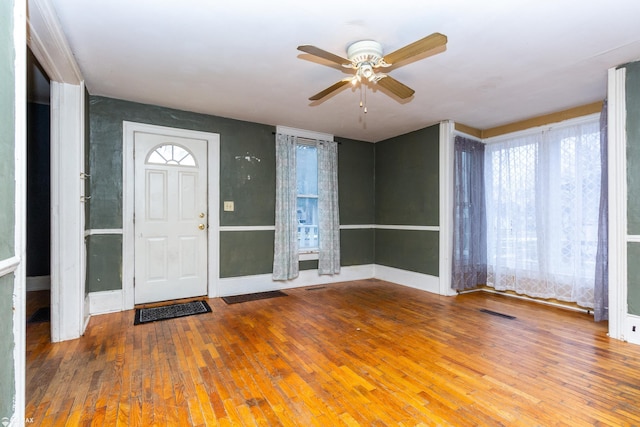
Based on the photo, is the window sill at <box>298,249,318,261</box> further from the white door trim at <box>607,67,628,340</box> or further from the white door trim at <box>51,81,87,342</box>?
the white door trim at <box>607,67,628,340</box>

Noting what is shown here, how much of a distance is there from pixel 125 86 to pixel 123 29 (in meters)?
1.18

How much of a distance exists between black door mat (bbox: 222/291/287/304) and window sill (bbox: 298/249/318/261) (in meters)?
0.66

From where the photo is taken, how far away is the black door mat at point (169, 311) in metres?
3.34

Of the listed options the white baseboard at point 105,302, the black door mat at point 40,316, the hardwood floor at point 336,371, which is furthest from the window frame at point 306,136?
the black door mat at point 40,316

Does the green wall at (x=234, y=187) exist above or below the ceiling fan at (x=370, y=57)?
below

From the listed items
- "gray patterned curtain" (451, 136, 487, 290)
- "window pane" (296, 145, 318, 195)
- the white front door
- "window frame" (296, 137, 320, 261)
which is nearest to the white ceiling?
the white front door

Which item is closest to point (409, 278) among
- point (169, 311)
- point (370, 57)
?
point (169, 311)

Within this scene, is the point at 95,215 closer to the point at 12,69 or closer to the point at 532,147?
the point at 12,69

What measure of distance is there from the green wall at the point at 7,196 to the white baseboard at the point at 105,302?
8.20 feet

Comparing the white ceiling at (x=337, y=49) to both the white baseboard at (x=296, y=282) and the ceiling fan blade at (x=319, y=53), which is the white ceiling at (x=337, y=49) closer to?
the ceiling fan blade at (x=319, y=53)

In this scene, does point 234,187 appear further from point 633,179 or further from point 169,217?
point 633,179

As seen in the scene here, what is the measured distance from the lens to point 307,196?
16.4 ft

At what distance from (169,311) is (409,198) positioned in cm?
374

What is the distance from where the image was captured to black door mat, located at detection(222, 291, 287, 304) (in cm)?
407
